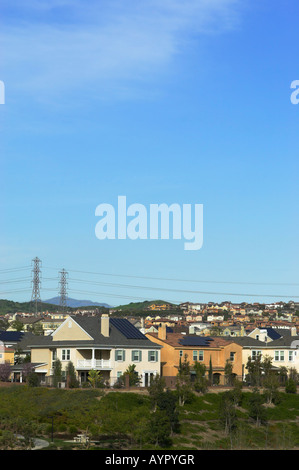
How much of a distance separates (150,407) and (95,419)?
9.03 meters

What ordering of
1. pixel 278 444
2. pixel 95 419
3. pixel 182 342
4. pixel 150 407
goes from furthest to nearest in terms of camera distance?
pixel 182 342, pixel 150 407, pixel 278 444, pixel 95 419

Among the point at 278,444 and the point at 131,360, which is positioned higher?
the point at 131,360

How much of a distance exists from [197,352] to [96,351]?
45.3 feet

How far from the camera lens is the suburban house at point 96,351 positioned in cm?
7262

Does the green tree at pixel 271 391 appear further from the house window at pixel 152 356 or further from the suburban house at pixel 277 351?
the suburban house at pixel 277 351

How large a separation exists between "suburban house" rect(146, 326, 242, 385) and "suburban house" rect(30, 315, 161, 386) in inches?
231

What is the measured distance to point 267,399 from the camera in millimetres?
67688

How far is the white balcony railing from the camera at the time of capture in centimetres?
7175

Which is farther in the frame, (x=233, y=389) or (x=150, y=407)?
(x=233, y=389)

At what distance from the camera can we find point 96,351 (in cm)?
7431

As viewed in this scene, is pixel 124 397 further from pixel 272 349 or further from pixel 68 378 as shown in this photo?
pixel 272 349

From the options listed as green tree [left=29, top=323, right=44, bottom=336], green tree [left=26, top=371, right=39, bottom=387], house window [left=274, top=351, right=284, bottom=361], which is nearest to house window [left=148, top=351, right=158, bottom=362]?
green tree [left=26, top=371, right=39, bottom=387]
